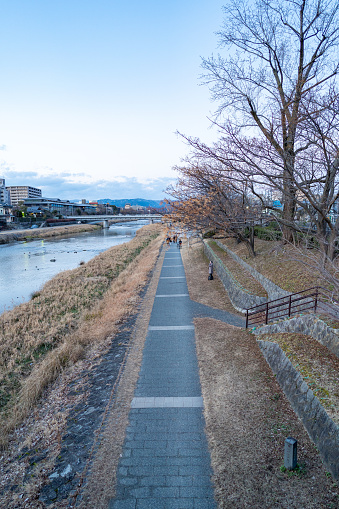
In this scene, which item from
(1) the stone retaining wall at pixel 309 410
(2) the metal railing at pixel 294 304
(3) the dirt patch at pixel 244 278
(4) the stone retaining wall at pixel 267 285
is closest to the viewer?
(1) the stone retaining wall at pixel 309 410

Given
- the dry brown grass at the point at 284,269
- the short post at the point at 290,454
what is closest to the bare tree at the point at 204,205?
the dry brown grass at the point at 284,269

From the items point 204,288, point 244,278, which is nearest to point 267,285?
point 244,278

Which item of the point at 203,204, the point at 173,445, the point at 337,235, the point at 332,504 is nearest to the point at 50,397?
the point at 173,445

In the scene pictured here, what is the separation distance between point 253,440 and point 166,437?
1549mm

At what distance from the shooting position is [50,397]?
7391 mm

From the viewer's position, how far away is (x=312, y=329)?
26.4ft

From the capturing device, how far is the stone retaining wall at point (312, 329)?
7.12 m

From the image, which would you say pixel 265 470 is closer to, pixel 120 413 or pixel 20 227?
pixel 120 413

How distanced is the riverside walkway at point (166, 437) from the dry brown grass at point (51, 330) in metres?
2.45

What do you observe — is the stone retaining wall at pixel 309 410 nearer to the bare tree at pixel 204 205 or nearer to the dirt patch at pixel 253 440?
the dirt patch at pixel 253 440

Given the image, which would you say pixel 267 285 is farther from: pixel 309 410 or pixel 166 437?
pixel 166 437

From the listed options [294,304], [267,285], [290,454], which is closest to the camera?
[290,454]

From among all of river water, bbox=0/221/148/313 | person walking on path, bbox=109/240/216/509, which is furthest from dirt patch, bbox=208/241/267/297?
river water, bbox=0/221/148/313

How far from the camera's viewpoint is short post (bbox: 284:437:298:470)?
461cm
